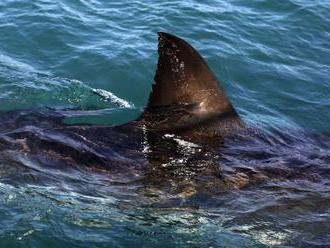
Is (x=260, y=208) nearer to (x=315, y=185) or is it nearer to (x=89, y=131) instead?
(x=315, y=185)

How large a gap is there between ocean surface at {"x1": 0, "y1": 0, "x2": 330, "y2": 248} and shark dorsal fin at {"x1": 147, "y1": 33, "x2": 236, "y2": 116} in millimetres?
743

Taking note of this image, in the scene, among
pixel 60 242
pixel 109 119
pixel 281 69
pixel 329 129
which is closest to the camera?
pixel 60 242

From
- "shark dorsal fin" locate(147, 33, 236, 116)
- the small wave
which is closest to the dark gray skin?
"shark dorsal fin" locate(147, 33, 236, 116)

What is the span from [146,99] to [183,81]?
3.02 m

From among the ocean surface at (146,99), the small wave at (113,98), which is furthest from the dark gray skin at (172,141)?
the small wave at (113,98)

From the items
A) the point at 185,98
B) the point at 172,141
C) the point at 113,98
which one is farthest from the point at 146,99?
the point at 172,141

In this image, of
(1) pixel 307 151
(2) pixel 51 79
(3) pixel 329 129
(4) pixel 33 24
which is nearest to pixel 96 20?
(4) pixel 33 24

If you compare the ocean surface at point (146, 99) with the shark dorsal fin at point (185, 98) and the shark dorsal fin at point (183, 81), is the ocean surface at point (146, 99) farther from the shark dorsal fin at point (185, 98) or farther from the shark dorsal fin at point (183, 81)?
the shark dorsal fin at point (183, 81)

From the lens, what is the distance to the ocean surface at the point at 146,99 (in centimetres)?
617

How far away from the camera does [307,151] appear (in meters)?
7.62

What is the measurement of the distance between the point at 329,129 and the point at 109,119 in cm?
370

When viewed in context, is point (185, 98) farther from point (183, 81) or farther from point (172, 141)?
point (172, 141)

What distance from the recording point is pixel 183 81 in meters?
7.15

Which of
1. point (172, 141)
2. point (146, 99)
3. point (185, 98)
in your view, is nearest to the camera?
point (172, 141)
